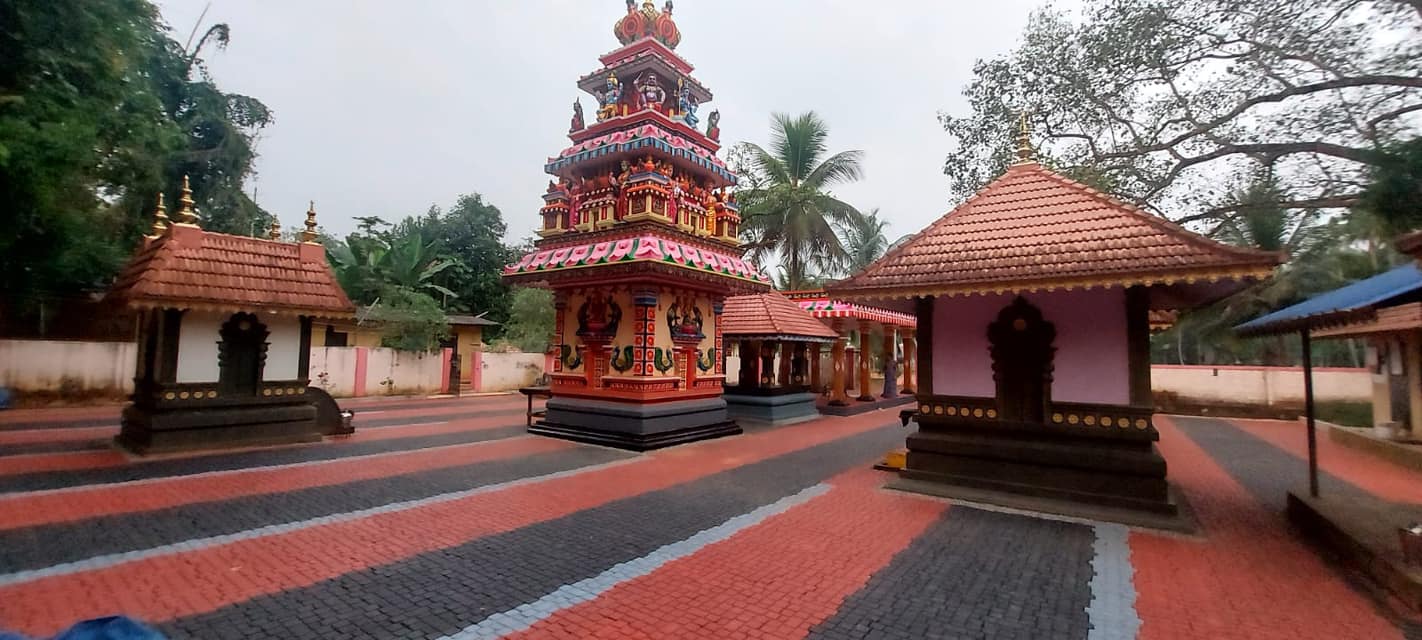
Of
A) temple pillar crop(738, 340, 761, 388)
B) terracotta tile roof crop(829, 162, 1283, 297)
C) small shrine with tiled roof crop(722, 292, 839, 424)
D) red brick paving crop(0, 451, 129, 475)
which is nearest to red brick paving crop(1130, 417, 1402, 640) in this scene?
terracotta tile roof crop(829, 162, 1283, 297)

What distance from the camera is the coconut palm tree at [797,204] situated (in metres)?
21.0

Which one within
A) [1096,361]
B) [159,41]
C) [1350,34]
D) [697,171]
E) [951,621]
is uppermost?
[159,41]

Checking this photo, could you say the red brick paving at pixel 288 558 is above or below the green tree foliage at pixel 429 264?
below

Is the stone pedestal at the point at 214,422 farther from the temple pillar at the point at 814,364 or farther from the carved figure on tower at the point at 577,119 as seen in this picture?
the temple pillar at the point at 814,364

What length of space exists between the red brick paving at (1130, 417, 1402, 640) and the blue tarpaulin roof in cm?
207

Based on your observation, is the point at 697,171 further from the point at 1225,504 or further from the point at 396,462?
the point at 1225,504

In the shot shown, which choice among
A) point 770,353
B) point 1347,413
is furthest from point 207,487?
point 1347,413

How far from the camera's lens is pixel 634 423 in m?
9.80

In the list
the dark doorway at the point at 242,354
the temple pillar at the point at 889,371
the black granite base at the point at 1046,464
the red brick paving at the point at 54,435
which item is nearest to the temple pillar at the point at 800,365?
the temple pillar at the point at 889,371

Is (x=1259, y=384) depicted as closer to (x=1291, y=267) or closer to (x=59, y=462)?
(x=1291, y=267)

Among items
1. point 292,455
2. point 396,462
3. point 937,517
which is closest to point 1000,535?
point 937,517

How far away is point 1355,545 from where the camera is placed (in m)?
4.45

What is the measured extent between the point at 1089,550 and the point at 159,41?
1075 inches

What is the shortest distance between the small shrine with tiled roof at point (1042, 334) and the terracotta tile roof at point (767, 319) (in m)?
6.64
